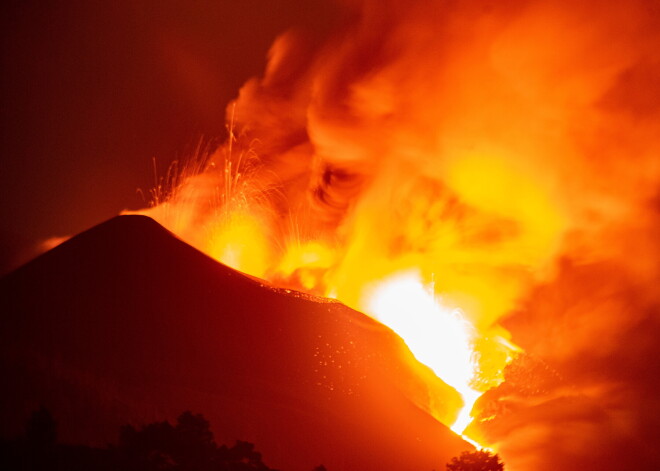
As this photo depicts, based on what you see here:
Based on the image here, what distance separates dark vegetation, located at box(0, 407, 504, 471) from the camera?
11305 millimetres

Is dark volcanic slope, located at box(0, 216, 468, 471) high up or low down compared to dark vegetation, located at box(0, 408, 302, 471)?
up

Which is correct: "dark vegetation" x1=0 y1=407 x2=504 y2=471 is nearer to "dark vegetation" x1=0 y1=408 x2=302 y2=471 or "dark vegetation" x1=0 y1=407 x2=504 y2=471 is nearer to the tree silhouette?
"dark vegetation" x1=0 y1=408 x2=302 y2=471

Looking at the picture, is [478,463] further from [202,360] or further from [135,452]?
[202,360]

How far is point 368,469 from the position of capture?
1833 cm

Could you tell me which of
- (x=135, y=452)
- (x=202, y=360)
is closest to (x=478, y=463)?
(x=135, y=452)

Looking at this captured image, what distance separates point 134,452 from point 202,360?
7413mm

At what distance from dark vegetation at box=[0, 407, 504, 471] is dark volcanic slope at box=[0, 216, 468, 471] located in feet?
7.82

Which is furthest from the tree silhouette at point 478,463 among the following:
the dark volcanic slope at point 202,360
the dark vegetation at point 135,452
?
the dark vegetation at point 135,452

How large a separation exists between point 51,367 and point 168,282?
22.0 feet

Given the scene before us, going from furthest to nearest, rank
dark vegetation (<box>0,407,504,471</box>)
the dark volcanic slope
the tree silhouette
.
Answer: the dark volcanic slope
the tree silhouette
dark vegetation (<box>0,407,504,471</box>)

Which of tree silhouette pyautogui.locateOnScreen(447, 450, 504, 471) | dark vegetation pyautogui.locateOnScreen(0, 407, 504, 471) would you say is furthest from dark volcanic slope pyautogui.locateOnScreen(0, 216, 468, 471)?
tree silhouette pyautogui.locateOnScreen(447, 450, 504, 471)

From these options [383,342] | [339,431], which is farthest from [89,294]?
[383,342]

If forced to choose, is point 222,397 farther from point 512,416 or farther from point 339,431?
point 512,416

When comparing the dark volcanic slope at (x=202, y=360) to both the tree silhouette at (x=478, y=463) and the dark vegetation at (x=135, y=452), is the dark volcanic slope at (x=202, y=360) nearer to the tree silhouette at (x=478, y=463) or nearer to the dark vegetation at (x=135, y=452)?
the dark vegetation at (x=135, y=452)
